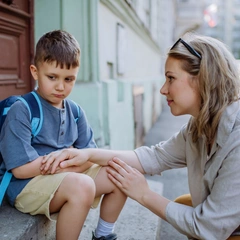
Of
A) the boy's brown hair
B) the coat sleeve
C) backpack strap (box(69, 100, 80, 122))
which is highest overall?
the boy's brown hair

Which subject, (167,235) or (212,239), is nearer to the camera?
(212,239)

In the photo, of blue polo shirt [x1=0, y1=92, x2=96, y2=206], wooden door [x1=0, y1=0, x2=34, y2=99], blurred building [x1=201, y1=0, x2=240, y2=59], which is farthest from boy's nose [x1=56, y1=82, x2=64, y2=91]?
blurred building [x1=201, y1=0, x2=240, y2=59]

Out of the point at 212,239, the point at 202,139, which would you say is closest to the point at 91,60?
the point at 202,139

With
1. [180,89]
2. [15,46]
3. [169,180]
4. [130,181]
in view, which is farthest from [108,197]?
[169,180]

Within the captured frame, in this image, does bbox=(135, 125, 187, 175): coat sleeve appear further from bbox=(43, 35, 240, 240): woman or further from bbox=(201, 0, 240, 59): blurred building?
bbox=(201, 0, 240, 59): blurred building

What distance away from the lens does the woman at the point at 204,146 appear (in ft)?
5.47

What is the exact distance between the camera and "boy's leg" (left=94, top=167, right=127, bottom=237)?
2.03 meters

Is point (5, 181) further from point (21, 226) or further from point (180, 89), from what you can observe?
point (180, 89)

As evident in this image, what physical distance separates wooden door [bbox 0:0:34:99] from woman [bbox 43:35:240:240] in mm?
1171

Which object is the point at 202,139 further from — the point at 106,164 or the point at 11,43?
the point at 11,43

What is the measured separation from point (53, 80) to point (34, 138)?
316 mm

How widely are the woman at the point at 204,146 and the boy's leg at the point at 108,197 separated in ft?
0.18

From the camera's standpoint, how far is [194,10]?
24.7m

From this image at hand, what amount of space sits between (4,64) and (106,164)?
124 centimetres
